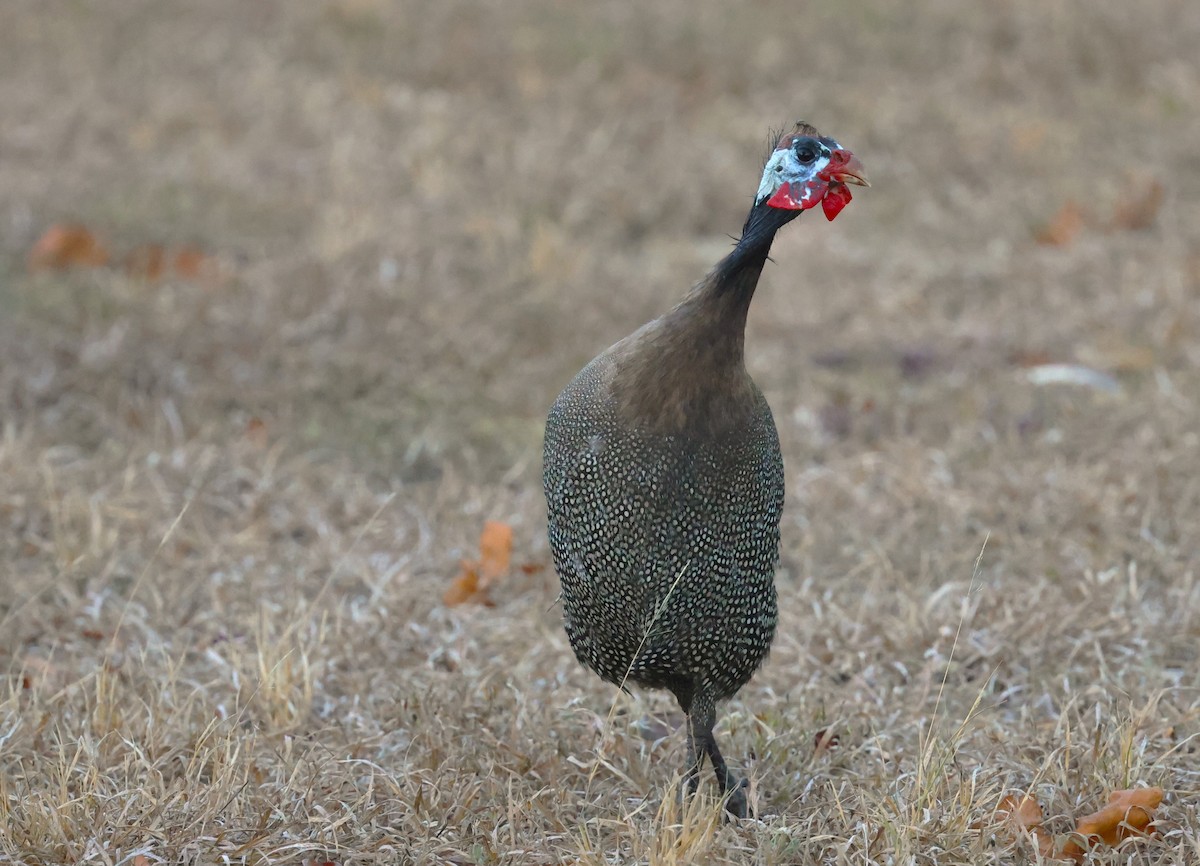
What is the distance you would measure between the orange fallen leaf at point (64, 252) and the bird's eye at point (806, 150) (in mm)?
3646

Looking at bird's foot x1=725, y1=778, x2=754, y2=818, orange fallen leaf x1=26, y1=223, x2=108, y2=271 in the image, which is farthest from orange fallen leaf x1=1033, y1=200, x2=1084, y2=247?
bird's foot x1=725, y1=778, x2=754, y2=818

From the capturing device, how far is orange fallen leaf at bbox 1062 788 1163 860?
2266 mm

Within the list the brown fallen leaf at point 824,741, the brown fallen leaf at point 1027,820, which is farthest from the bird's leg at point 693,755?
the brown fallen leaf at point 1027,820

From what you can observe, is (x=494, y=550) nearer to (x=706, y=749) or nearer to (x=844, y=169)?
(x=706, y=749)

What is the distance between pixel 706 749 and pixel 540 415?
230cm

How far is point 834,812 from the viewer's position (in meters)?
2.38

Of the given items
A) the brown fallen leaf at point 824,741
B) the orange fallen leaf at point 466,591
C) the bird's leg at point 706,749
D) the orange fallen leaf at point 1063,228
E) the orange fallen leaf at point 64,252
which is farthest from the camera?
Result: the orange fallen leaf at point 1063,228

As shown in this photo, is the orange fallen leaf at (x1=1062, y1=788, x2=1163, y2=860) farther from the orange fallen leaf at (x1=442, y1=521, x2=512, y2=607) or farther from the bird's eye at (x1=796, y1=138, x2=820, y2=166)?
the orange fallen leaf at (x1=442, y1=521, x2=512, y2=607)

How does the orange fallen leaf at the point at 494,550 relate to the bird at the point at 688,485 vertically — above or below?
below

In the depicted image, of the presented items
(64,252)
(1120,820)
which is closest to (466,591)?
(1120,820)

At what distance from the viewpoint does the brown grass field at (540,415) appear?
2432 millimetres

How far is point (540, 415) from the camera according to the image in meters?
4.64

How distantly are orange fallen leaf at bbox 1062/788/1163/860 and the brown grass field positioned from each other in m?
0.03

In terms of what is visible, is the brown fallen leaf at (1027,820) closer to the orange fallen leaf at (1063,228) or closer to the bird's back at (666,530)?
the bird's back at (666,530)
